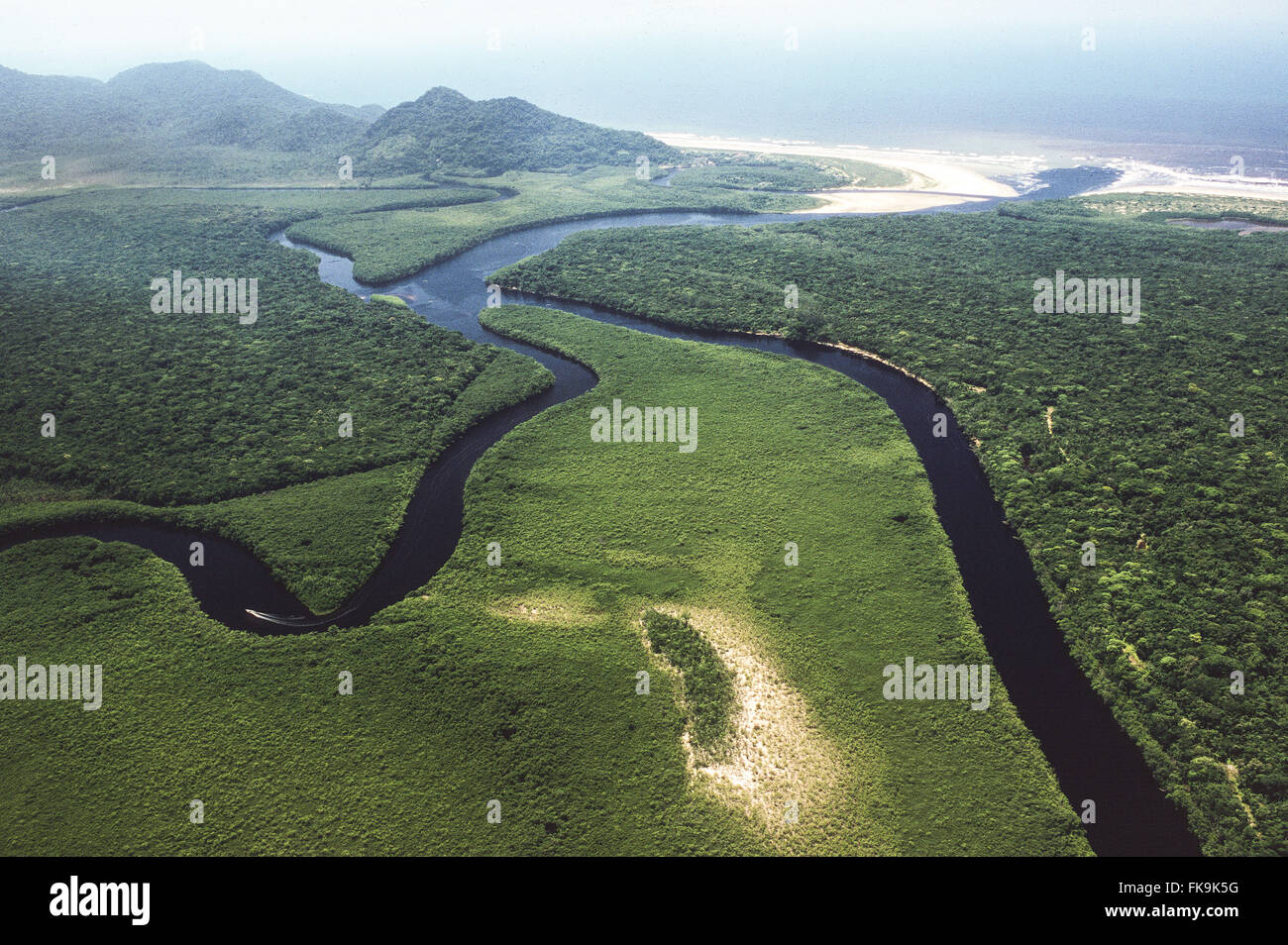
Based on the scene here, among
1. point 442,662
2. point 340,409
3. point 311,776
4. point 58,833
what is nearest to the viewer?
point 58,833

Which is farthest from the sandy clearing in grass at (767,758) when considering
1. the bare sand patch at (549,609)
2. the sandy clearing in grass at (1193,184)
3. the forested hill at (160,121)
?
the forested hill at (160,121)

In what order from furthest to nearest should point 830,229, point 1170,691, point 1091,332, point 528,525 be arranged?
1. point 830,229
2. point 1091,332
3. point 528,525
4. point 1170,691

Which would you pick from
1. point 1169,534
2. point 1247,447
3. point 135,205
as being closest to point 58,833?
point 1169,534

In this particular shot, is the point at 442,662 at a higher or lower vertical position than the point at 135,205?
lower

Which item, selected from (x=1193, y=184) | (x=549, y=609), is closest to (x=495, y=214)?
(x=549, y=609)

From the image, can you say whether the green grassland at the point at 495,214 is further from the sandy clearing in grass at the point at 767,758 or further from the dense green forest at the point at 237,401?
the sandy clearing in grass at the point at 767,758

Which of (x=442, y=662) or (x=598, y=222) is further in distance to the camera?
(x=598, y=222)

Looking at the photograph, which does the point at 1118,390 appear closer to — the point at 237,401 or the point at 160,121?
the point at 237,401
